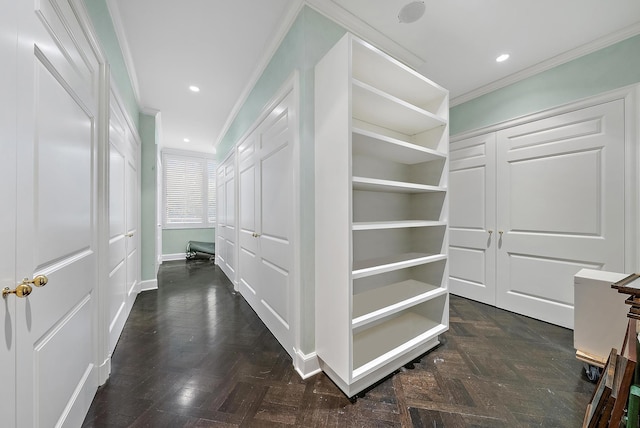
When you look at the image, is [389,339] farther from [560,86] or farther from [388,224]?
[560,86]

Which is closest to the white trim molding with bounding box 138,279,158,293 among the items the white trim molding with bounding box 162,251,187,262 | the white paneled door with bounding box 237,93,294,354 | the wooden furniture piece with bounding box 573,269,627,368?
the white paneled door with bounding box 237,93,294,354

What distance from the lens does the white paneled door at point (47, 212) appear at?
726 mm

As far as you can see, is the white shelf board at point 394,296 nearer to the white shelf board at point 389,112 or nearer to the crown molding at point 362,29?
the white shelf board at point 389,112

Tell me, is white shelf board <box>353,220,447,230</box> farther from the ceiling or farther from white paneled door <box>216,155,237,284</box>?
white paneled door <box>216,155,237,284</box>

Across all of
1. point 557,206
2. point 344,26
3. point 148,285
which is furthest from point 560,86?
point 148,285

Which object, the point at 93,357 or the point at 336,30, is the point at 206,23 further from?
the point at 93,357

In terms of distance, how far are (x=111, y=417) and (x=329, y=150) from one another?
2.04 m

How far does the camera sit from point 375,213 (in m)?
1.97

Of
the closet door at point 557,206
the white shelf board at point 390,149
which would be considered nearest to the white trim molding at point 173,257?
the white shelf board at point 390,149

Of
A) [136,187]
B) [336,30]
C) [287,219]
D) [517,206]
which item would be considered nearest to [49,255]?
[287,219]

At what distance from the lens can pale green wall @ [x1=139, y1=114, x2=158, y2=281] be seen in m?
3.32

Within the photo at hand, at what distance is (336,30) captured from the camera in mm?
1736

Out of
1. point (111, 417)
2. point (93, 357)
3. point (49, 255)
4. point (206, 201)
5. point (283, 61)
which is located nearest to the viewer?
point (49, 255)

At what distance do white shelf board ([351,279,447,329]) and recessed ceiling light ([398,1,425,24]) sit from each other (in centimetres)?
221
